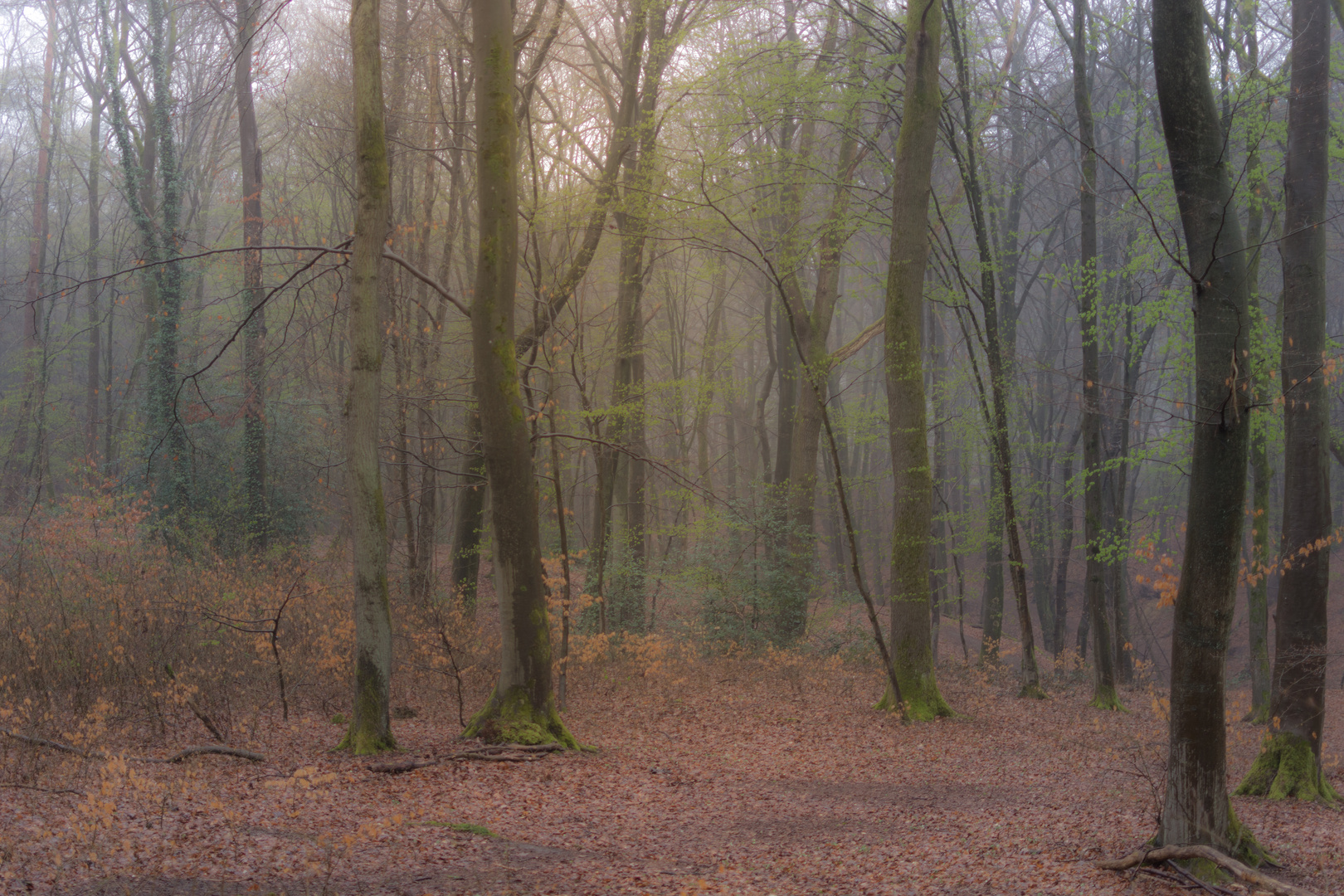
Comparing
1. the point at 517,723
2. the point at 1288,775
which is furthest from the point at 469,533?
the point at 1288,775

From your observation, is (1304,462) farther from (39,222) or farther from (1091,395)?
(39,222)

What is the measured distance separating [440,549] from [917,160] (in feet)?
58.5

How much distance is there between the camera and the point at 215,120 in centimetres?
2505

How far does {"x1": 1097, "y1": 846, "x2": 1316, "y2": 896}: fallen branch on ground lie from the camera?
4.20 metres

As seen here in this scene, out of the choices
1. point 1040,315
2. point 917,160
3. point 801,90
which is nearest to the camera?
point 917,160

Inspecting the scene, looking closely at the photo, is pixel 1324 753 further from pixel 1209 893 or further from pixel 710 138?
pixel 710 138

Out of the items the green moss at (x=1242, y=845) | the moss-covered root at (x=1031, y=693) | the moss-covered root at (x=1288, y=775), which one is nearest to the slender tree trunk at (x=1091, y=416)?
the moss-covered root at (x=1031, y=693)

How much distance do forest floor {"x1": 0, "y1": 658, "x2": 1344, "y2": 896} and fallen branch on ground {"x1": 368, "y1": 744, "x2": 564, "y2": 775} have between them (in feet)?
0.23

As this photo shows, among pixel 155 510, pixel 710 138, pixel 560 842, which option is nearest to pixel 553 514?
pixel 155 510

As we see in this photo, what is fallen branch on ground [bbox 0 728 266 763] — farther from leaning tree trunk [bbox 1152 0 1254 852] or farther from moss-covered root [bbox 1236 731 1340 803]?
moss-covered root [bbox 1236 731 1340 803]

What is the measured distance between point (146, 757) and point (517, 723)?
2944 millimetres

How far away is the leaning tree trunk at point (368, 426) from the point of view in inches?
275

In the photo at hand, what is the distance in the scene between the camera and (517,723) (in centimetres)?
768

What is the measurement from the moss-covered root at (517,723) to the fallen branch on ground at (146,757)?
6.10ft
